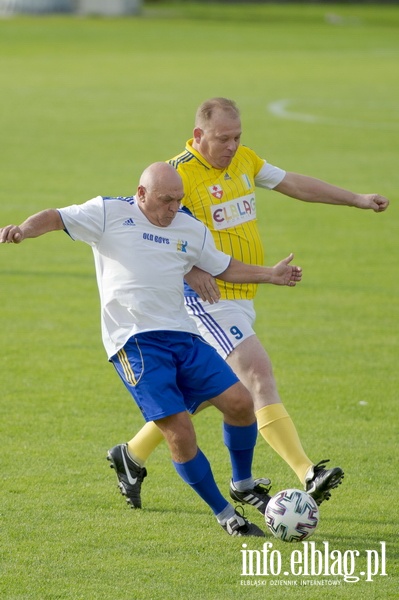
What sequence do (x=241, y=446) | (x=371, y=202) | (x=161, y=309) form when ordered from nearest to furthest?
(x=161, y=309)
(x=241, y=446)
(x=371, y=202)

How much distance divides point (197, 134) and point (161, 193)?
1050 mm

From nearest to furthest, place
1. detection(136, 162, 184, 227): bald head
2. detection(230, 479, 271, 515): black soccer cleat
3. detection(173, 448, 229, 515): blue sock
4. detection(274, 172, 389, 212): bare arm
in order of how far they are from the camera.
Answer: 1. detection(136, 162, 184, 227): bald head
2. detection(173, 448, 229, 515): blue sock
3. detection(230, 479, 271, 515): black soccer cleat
4. detection(274, 172, 389, 212): bare arm

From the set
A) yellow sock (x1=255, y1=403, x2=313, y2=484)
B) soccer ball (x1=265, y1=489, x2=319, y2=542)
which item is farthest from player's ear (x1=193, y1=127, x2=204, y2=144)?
soccer ball (x1=265, y1=489, x2=319, y2=542)

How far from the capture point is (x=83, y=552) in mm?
6422

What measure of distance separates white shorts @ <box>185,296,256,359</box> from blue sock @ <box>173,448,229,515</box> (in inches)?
37.7

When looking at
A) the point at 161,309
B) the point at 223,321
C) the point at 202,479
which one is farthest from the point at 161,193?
the point at 202,479

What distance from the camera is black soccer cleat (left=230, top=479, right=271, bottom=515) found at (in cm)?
719

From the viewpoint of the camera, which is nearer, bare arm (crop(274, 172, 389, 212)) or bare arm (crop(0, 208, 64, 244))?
bare arm (crop(0, 208, 64, 244))

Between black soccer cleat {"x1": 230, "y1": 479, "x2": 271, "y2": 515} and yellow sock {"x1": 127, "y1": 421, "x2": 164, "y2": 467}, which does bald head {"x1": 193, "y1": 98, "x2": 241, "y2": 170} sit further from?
black soccer cleat {"x1": 230, "y1": 479, "x2": 271, "y2": 515}

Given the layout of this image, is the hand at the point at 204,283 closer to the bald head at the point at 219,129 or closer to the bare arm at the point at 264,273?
the bare arm at the point at 264,273

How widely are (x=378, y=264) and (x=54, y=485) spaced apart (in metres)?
8.08

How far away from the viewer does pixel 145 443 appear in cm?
750

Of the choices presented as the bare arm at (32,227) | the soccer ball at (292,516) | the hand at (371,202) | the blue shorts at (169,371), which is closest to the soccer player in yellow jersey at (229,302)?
the soccer ball at (292,516)

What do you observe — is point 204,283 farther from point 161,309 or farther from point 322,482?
point 322,482
